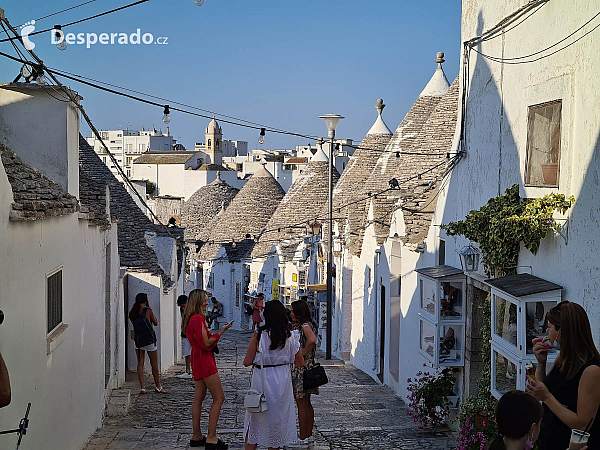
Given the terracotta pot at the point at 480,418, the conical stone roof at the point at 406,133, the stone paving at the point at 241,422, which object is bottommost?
the stone paving at the point at 241,422

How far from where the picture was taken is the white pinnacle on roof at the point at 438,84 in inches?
958

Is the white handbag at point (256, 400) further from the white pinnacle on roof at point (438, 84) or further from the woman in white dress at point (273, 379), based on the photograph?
the white pinnacle on roof at point (438, 84)

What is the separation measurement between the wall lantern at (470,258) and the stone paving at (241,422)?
185 cm

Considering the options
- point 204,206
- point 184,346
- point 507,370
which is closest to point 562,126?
point 507,370

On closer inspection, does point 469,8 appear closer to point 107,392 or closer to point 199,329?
point 199,329

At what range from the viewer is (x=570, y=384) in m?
3.95

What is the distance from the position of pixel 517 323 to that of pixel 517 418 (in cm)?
270

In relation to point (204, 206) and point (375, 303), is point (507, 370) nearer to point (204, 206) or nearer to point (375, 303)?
point (375, 303)

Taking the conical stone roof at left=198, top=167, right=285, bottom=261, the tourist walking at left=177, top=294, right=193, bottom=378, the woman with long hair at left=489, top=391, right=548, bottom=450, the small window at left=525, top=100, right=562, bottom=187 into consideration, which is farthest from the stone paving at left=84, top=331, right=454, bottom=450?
the conical stone roof at left=198, top=167, right=285, bottom=261

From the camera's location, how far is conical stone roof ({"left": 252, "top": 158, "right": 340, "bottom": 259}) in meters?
34.3

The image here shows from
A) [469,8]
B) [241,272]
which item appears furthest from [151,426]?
[241,272]

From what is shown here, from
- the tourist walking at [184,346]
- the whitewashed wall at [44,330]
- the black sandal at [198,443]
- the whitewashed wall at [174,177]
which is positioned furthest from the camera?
the whitewashed wall at [174,177]

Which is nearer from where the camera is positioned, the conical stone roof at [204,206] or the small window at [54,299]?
the small window at [54,299]

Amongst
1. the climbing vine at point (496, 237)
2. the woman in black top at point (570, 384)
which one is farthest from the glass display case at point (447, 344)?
the woman in black top at point (570, 384)
